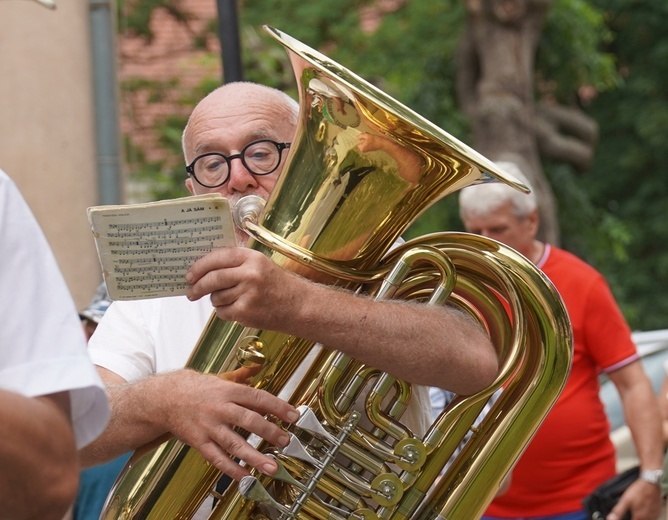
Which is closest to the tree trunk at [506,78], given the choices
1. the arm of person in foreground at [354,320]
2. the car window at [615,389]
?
the car window at [615,389]

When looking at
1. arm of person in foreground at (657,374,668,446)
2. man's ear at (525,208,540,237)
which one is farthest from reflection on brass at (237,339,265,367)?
man's ear at (525,208,540,237)

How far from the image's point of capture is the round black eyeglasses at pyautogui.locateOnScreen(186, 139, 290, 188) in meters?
2.44

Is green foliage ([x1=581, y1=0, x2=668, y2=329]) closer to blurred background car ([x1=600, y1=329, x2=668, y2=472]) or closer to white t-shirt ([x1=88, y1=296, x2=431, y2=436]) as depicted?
blurred background car ([x1=600, y1=329, x2=668, y2=472])

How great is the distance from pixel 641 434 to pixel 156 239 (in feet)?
7.50

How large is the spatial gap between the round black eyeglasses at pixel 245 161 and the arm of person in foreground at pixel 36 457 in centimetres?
114

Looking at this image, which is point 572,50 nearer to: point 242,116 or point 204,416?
point 242,116

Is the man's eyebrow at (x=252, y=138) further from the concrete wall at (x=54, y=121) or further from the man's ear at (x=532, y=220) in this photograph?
the concrete wall at (x=54, y=121)

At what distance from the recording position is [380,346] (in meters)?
2.14

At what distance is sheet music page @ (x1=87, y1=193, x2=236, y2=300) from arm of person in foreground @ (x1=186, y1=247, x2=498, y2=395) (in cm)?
3

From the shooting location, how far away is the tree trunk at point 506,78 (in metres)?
9.69

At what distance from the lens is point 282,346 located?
217 centimetres

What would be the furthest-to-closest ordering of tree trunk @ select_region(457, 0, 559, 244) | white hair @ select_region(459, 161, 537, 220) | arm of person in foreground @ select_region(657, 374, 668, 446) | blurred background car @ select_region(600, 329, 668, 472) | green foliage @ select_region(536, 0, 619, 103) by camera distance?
green foliage @ select_region(536, 0, 619, 103)
tree trunk @ select_region(457, 0, 559, 244)
blurred background car @ select_region(600, 329, 668, 472)
white hair @ select_region(459, 161, 537, 220)
arm of person in foreground @ select_region(657, 374, 668, 446)

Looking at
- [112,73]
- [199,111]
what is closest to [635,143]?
[112,73]

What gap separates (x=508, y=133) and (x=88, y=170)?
4953mm
